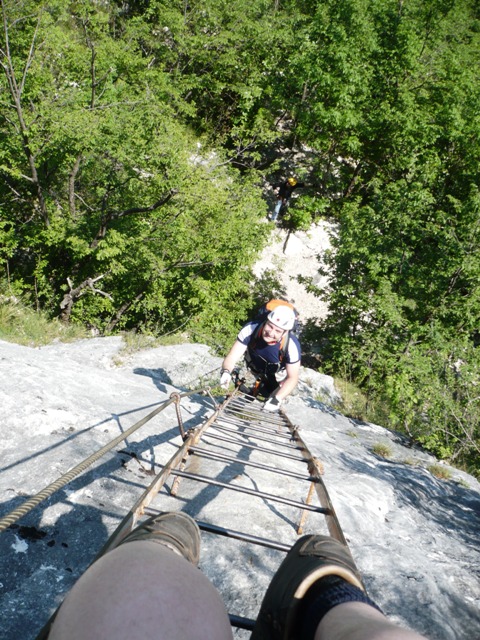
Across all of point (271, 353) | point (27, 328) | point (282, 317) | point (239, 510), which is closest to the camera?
point (239, 510)

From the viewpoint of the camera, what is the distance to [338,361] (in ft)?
46.5

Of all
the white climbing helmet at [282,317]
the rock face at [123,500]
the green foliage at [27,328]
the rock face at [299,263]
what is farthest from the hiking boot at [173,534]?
the rock face at [299,263]

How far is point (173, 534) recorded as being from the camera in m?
1.58

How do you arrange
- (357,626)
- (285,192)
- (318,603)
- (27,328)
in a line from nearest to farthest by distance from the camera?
(357,626) → (318,603) → (27,328) → (285,192)

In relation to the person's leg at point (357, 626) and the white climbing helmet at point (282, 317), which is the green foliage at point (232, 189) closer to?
the white climbing helmet at point (282, 317)

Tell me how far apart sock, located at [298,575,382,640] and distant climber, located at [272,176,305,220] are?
71.8ft

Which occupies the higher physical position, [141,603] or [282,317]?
[282,317]

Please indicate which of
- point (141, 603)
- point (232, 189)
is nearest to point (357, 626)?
point (141, 603)

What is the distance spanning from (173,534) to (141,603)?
1.89ft

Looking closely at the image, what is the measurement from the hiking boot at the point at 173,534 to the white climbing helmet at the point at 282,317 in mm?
4185

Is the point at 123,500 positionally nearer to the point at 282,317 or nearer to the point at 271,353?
the point at 282,317

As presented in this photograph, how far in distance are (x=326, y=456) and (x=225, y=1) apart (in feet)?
76.9

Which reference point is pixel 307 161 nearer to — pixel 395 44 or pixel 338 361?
pixel 395 44

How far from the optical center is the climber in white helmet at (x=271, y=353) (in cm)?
583
